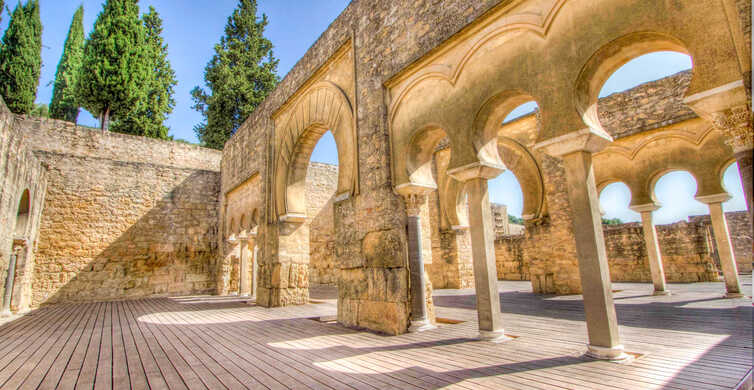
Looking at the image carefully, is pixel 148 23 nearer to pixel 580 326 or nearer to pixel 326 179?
pixel 326 179

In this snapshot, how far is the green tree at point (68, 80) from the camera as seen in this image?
2245 centimetres

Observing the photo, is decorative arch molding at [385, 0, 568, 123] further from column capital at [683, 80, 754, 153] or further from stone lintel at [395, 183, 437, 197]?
column capital at [683, 80, 754, 153]

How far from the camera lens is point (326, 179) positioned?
47.4 ft

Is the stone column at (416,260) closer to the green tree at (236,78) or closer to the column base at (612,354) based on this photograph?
the column base at (612,354)

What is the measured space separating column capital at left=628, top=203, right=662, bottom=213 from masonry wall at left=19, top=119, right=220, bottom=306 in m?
13.0


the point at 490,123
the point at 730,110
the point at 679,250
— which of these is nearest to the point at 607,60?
the point at 730,110

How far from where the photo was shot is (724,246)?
21.7ft

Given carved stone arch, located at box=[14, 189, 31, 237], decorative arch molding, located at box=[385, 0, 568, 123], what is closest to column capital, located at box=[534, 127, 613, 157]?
decorative arch molding, located at box=[385, 0, 568, 123]

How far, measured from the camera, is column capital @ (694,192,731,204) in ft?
22.3

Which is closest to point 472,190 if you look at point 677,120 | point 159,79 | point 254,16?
A: point 677,120

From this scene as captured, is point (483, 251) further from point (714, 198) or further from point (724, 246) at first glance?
point (714, 198)

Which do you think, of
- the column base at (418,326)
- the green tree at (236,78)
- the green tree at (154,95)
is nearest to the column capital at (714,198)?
the column base at (418,326)

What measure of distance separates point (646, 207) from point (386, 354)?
24.8ft

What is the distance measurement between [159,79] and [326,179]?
43.5 ft
